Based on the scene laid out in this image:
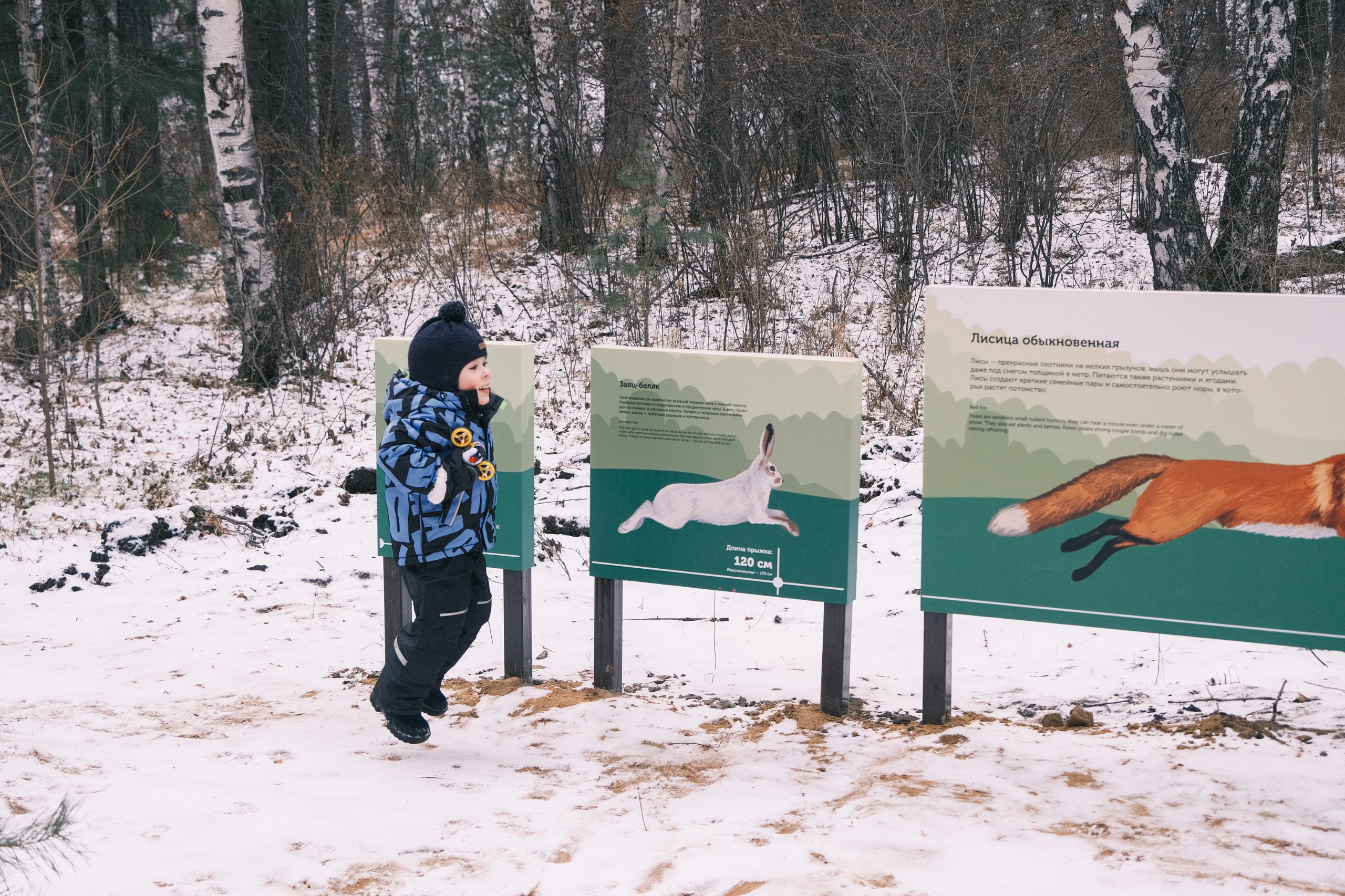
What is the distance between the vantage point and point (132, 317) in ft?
46.5

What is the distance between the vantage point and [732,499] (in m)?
4.11

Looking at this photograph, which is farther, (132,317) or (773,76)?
(132,317)

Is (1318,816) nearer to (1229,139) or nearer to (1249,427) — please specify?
(1249,427)

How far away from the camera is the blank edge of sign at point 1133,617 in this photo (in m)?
3.42

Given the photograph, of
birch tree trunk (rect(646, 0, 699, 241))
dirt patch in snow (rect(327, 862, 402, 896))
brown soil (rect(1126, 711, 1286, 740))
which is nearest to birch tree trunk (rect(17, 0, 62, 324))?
birch tree trunk (rect(646, 0, 699, 241))

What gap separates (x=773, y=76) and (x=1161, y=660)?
9.61m

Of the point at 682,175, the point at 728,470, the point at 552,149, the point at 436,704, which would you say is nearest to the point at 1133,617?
the point at 728,470

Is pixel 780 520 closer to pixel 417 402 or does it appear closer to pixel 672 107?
pixel 417 402

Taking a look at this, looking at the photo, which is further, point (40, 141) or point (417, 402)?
point (40, 141)

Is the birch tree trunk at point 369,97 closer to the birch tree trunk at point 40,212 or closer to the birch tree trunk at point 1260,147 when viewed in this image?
the birch tree trunk at point 40,212

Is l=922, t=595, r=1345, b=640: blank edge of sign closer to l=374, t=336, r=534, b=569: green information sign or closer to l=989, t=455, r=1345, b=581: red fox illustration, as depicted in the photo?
l=989, t=455, r=1345, b=581: red fox illustration

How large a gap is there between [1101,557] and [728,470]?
1327 mm

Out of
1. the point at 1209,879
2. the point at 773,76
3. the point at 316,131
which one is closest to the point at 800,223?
the point at 773,76

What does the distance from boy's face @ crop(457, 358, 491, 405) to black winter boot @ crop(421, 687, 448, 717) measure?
1103 mm
